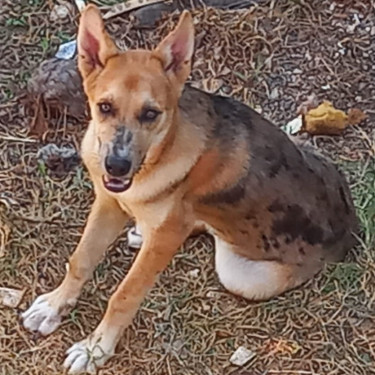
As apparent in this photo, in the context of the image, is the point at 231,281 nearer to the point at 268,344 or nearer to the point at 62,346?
the point at 268,344

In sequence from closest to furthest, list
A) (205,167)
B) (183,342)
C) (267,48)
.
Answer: (205,167), (183,342), (267,48)

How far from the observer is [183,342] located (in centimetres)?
443

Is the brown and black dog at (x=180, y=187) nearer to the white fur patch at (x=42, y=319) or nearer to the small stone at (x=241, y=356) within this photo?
the white fur patch at (x=42, y=319)

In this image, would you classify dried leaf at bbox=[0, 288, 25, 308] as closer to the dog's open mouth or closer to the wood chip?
the dog's open mouth

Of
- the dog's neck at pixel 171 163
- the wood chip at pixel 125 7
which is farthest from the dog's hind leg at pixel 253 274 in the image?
the wood chip at pixel 125 7

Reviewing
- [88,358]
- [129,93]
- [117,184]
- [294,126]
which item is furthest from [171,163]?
[294,126]

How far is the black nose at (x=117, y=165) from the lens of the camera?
377cm

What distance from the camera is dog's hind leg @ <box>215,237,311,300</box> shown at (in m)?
4.46

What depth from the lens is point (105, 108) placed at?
383 centimetres

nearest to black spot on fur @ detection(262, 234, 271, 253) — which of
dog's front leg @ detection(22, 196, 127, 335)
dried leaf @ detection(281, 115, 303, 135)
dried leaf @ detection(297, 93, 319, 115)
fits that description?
dog's front leg @ detection(22, 196, 127, 335)

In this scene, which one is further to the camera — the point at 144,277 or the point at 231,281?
the point at 231,281

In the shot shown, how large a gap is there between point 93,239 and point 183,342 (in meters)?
0.53

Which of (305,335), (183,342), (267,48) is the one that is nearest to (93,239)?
(183,342)

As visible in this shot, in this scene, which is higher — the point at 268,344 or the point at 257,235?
the point at 257,235
